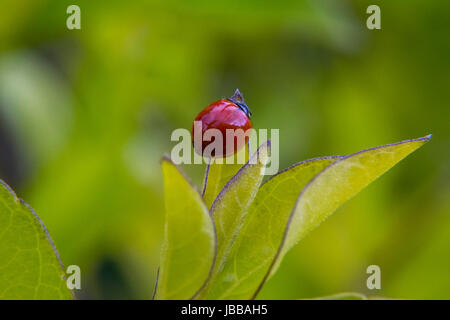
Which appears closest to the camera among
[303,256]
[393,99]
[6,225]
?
[6,225]

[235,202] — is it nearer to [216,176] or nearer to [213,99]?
[216,176]

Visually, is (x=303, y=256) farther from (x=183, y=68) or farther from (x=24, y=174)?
(x=24, y=174)

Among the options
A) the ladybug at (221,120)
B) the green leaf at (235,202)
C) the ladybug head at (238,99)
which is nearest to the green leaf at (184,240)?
the green leaf at (235,202)

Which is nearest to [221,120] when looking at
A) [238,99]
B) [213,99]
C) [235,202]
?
[238,99]

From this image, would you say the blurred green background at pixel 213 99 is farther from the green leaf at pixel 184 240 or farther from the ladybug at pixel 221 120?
the green leaf at pixel 184 240

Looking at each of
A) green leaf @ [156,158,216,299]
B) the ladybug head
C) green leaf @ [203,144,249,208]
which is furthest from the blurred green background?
green leaf @ [156,158,216,299]
